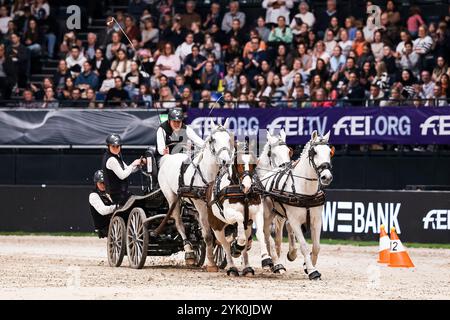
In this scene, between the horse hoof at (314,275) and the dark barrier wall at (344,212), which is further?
the dark barrier wall at (344,212)

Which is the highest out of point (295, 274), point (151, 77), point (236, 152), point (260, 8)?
point (260, 8)

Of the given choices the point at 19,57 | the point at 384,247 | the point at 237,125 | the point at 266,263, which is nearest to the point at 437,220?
the point at 384,247

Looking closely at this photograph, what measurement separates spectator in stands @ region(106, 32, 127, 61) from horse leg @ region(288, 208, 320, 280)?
1185cm

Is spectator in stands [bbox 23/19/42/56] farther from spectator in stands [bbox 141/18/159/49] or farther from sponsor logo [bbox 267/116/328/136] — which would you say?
sponsor logo [bbox 267/116/328/136]

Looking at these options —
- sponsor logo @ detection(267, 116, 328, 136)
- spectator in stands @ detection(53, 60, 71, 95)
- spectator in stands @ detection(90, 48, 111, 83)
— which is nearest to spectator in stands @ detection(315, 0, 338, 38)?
→ sponsor logo @ detection(267, 116, 328, 136)

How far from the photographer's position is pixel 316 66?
78.2ft

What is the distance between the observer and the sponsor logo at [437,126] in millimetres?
21578

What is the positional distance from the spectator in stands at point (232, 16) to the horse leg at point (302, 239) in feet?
39.4

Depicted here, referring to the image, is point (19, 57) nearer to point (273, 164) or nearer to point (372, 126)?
point (372, 126)

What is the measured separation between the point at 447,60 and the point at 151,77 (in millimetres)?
6632

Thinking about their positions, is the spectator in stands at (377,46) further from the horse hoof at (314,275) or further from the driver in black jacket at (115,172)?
the horse hoof at (314,275)

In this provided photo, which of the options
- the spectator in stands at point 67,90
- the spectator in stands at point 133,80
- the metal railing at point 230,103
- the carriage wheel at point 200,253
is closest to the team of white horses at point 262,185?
the carriage wheel at point 200,253
